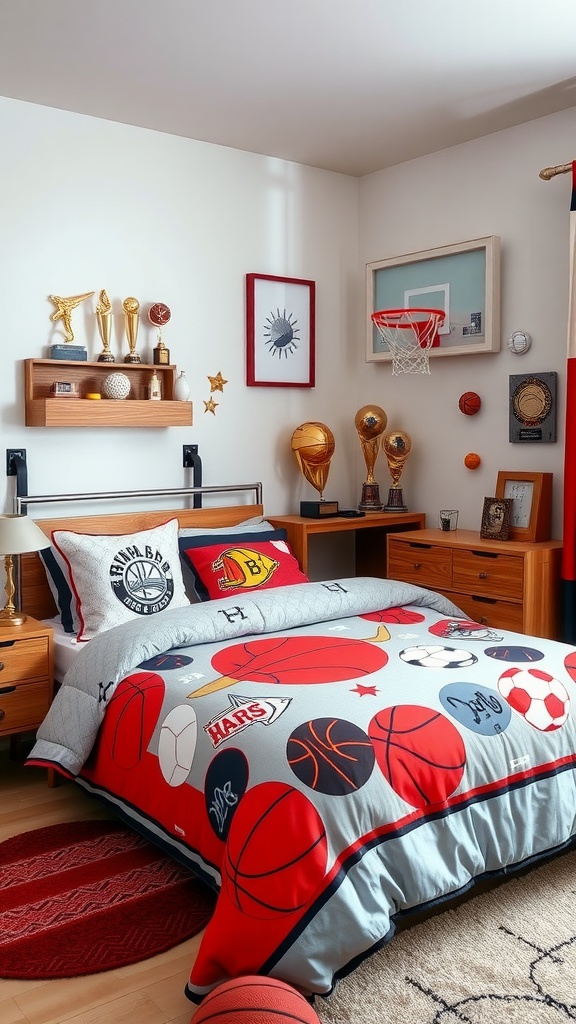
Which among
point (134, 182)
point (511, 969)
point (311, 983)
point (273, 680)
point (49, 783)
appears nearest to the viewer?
point (311, 983)

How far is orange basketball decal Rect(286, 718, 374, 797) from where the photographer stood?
1.99 metres

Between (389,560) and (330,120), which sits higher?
(330,120)

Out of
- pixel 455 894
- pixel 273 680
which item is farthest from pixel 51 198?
pixel 455 894

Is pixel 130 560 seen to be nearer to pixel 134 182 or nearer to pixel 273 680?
pixel 273 680

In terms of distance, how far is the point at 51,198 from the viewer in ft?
11.7

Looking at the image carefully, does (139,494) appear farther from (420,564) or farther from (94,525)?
(420,564)

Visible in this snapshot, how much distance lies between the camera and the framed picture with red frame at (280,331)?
166 inches

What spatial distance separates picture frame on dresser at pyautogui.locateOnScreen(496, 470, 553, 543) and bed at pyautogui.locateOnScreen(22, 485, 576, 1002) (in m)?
0.68

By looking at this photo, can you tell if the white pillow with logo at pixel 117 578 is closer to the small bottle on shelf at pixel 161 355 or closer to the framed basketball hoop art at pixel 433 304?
the small bottle on shelf at pixel 161 355

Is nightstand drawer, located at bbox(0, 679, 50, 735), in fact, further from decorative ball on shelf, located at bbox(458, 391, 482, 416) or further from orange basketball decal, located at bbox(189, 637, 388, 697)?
decorative ball on shelf, located at bbox(458, 391, 482, 416)

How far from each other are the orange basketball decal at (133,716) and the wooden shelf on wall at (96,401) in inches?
48.9

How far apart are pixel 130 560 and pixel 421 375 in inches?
72.3

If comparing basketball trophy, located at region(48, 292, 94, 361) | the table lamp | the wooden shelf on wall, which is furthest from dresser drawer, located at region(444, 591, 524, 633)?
basketball trophy, located at region(48, 292, 94, 361)

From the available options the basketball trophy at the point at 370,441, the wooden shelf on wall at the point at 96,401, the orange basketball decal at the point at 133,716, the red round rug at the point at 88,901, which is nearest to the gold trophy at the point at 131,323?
the wooden shelf on wall at the point at 96,401
